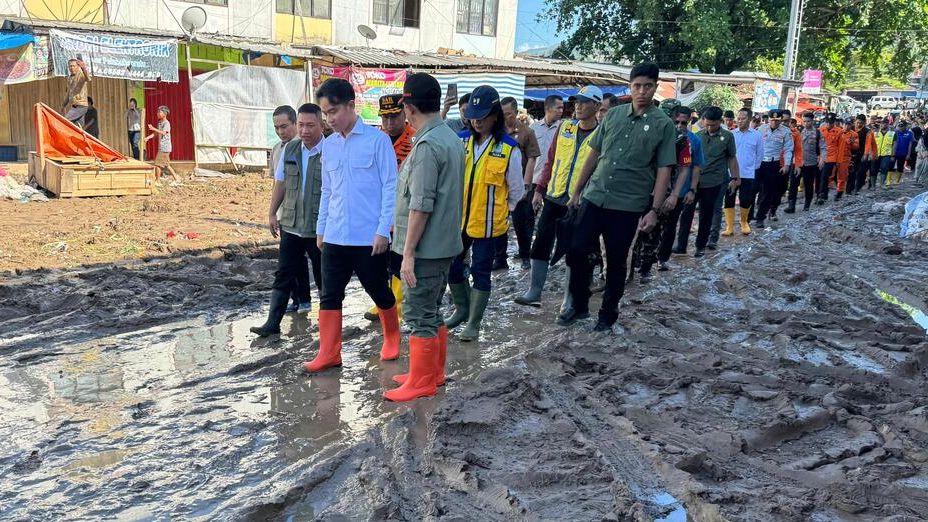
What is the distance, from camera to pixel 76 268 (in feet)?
26.6

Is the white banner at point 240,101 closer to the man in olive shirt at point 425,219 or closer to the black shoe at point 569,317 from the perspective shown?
the black shoe at point 569,317

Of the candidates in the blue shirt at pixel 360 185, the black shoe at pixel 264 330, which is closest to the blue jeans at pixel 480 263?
the blue shirt at pixel 360 185

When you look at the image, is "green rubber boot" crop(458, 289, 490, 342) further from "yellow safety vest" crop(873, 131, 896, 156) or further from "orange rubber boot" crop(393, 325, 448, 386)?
"yellow safety vest" crop(873, 131, 896, 156)

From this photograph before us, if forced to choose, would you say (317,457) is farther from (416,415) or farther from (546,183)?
(546,183)

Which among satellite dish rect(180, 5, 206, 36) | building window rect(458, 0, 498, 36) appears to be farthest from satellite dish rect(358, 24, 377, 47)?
satellite dish rect(180, 5, 206, 36)

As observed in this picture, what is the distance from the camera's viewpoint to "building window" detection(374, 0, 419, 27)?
2186 centimetres

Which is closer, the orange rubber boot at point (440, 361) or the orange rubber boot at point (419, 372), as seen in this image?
the orange rubber boot at point (419, 372)

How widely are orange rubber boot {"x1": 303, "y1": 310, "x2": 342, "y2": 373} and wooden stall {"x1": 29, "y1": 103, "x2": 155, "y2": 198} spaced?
977cm

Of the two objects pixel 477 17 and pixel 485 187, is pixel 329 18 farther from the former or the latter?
pixel 485 187

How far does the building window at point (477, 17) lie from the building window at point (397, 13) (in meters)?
1.63

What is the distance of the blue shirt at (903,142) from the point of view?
20766 mm

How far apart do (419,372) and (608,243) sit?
85.6 inches

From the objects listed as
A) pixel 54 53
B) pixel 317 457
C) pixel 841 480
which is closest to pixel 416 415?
pixel 317 457

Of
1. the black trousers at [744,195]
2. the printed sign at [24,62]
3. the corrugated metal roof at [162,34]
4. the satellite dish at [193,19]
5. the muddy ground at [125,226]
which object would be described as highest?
the satellite dish at [193,19]
